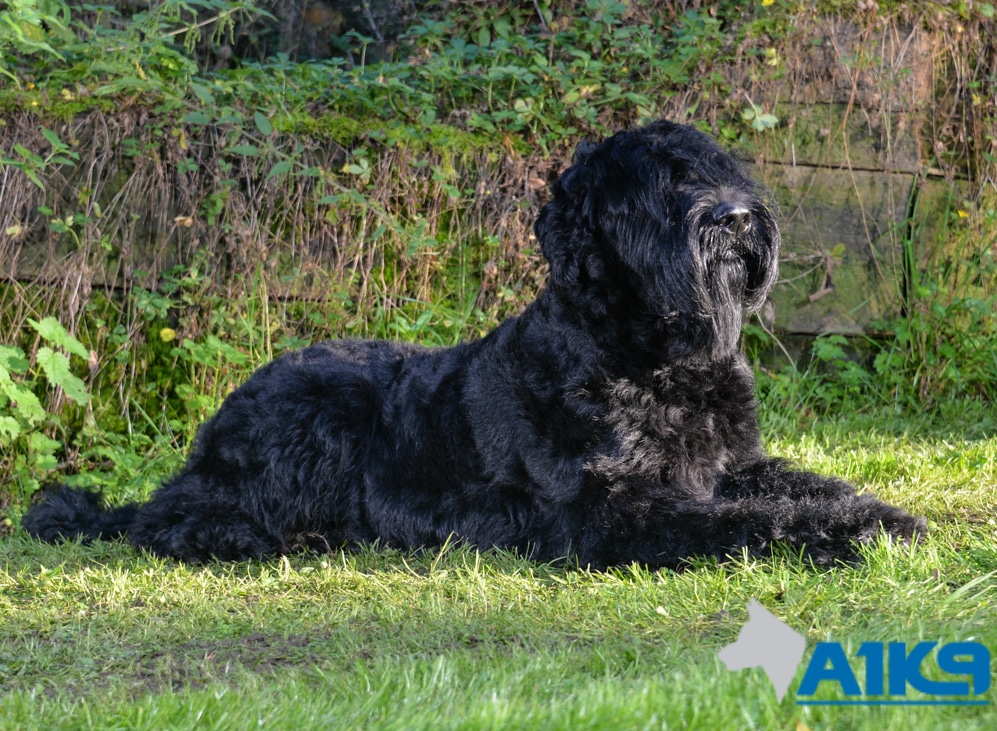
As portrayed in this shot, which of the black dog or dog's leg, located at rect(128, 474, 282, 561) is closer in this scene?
the black dog

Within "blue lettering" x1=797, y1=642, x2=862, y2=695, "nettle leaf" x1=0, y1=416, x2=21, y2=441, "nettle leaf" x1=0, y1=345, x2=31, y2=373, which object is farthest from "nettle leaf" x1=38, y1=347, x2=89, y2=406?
"blue lettering" x1=797, y1=642, x2=862, y2=695

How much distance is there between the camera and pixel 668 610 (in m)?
3.12

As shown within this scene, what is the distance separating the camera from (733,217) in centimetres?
361

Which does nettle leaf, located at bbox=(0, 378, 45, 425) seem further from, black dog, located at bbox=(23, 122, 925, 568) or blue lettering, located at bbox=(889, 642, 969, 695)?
blue lettering, located at bbox=(889, 642, 969, 695)

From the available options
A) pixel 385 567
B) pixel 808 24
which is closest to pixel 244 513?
pixel 385 567

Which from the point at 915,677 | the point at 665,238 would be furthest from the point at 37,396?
the point at 915,677

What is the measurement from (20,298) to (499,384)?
2.90 m

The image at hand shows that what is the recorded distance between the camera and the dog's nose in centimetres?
359

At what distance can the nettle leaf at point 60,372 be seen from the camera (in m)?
5.06

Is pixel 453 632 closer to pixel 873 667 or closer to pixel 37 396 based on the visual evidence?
pixel 873 667

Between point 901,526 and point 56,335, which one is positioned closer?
point 901,526

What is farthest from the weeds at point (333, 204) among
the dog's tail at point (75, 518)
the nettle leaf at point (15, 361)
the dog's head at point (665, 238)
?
the dog's head at point (665, 238)

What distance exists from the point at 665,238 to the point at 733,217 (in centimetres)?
23

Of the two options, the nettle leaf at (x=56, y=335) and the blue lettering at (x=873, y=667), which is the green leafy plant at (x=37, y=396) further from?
the blue lettering at (x=873, y=667)
